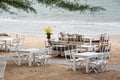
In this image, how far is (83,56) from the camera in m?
12.0

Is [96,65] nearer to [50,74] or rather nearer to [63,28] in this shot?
[50,74]

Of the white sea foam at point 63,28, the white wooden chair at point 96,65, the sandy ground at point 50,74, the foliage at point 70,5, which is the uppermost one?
the foliage at point 70,5

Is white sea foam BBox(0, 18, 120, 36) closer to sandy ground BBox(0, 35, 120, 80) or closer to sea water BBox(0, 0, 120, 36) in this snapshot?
sea water BBox(0, 0, 120, 36)

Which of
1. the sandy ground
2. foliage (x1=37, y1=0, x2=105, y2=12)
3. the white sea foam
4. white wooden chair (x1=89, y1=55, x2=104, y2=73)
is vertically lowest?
the sandy ground

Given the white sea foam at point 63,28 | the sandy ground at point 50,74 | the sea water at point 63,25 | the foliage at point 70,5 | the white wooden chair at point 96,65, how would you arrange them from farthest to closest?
1. the sea water at point 63,25
2. the white sea foam at point 63,28
3. the white wooden chair at point 96,65
4. the sandy ground at point 50,74
5. the foliage at point 70,5

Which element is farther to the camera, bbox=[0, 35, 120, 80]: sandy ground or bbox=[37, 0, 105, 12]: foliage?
bbox=[0, 35, 120, 80]: sandy ground

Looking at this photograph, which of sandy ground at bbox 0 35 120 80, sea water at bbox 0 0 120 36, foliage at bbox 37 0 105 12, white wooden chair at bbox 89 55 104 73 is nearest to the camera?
foliage at bbox 37 0 105 12

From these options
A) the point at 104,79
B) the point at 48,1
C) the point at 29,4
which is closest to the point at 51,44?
the point at 104,79

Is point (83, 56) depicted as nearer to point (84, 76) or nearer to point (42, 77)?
point (84, 76)

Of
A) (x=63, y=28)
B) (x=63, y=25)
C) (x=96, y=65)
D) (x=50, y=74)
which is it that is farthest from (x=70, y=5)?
(x=63, y=25)

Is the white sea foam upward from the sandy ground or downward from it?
upward

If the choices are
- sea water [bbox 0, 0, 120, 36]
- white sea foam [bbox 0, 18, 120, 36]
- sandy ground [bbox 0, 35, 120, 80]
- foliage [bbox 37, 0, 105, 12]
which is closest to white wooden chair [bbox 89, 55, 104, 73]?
sandy ground [bbox 0, 35, 120, 80]

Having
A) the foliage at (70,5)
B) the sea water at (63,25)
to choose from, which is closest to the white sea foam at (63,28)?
the sea water at (63,25)

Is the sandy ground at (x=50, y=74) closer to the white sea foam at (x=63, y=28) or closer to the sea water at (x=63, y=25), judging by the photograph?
the sea water at (x=63, y=25)
